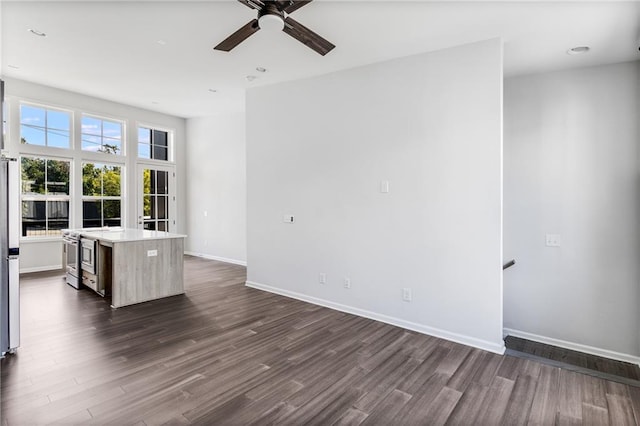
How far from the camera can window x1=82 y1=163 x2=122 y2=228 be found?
6.35m

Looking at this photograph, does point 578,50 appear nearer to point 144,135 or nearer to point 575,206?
point 575,206

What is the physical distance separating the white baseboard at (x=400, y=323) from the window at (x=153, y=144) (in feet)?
14.3

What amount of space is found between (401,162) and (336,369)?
2.20 metres

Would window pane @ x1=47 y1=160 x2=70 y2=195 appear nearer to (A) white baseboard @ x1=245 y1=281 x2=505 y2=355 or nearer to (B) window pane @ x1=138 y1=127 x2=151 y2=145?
(B) window pane @ x1=138 y1=127 x2=151 y2=145

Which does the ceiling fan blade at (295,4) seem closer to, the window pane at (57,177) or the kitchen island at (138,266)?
the kitchen island at (138,266)

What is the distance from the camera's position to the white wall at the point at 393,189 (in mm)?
3211

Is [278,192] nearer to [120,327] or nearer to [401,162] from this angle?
[401,162]

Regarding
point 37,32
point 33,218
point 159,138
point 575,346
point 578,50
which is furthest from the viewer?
point 159,138

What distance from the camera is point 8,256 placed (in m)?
2.79

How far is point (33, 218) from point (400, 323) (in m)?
6.27

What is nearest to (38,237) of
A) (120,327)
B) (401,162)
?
(120,327)

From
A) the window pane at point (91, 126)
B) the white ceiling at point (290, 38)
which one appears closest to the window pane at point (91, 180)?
the window pane at point (91, 126)

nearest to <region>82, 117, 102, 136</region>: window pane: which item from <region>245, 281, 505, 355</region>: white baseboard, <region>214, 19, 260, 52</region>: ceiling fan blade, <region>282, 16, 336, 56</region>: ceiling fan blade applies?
<region>245, 281, 505, 355</region>: white baseboard

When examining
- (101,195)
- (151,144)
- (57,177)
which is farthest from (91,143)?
(151,144)
